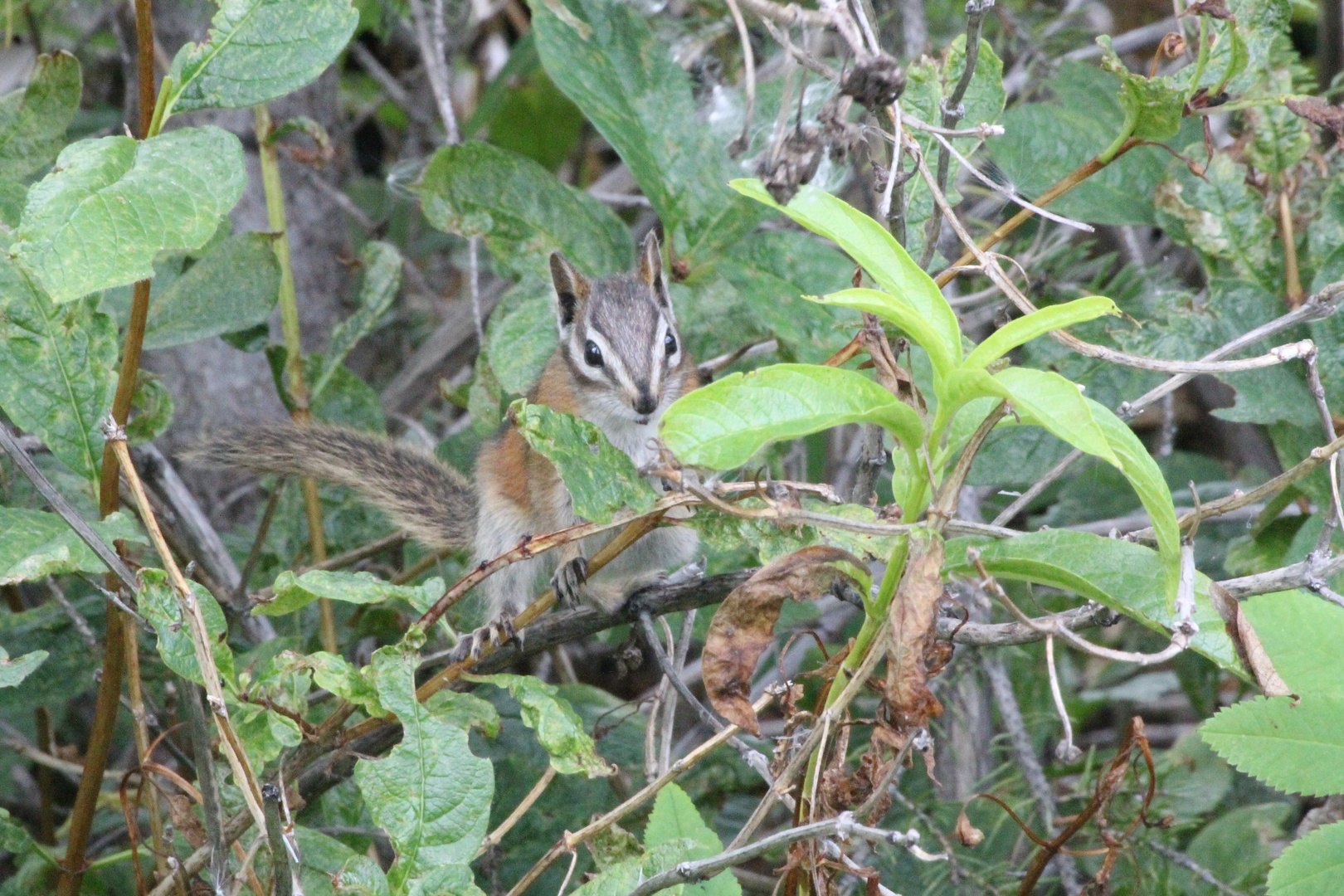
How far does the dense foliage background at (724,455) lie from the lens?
4.34 ft

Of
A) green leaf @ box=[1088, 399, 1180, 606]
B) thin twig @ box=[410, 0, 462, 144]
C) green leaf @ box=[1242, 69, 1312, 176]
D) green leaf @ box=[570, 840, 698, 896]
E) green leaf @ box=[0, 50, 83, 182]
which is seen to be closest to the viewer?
green leaf @ box=[1088, 399, 1180, 606]

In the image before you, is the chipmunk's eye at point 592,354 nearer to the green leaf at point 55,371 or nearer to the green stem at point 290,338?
the green stem at point 290,338

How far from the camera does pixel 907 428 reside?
47.2 inches

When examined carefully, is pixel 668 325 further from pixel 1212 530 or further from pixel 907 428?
pixel 907 428

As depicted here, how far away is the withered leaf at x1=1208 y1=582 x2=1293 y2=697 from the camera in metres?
1.20

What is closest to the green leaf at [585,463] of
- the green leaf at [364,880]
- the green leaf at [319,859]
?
the green leaf at [364,880]

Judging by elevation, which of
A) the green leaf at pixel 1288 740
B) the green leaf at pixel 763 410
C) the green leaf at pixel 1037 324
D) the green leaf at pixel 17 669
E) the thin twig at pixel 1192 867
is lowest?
the thin twig at pixel 1192 867

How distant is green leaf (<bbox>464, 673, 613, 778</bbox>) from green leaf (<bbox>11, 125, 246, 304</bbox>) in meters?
0.69

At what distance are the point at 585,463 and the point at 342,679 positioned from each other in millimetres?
414

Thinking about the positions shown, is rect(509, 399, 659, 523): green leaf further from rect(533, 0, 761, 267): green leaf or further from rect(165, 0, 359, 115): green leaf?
rect(533, 0, 761, 267): green leaf

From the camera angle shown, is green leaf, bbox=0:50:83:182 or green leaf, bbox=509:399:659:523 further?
green leaf, bbox=0:50:83:182

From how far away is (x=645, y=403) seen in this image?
2352 mm

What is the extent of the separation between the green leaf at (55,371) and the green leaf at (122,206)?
0.95 feet

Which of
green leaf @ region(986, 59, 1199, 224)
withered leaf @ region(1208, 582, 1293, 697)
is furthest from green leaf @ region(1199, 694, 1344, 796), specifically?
green leaf @ region(986, 59, 1199, 224)
